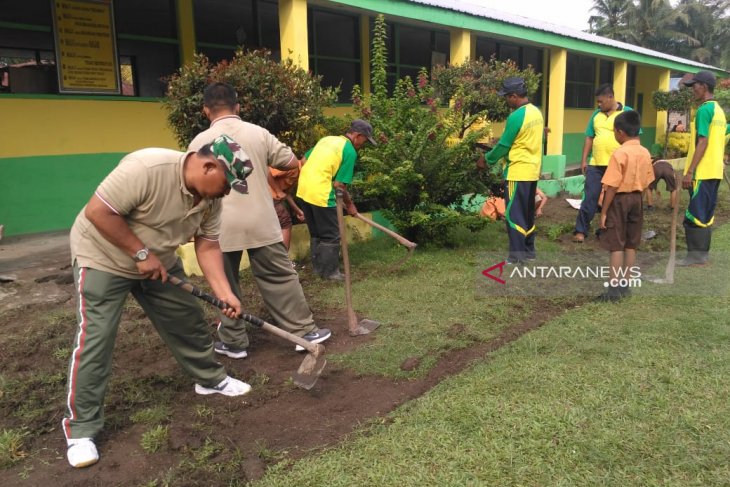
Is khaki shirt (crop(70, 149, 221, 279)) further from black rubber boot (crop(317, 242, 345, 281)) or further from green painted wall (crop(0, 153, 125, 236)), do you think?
green painted wall (crop(0, 153, 125, 236))

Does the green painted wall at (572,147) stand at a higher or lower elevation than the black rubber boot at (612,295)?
higher

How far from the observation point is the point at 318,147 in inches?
205

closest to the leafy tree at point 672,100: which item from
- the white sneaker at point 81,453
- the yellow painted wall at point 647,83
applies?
the yellow painted wall at point 647,83

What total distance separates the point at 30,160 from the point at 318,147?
4333mm

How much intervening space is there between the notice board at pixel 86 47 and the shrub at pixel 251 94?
7.60 feet

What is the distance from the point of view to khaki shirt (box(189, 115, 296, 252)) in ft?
12.0

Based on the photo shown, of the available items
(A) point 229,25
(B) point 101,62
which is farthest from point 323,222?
(A) point 229,25

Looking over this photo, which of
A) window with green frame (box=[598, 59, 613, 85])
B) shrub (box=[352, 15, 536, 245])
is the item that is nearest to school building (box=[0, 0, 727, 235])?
shrub (box=[352, 15, 536, 245])

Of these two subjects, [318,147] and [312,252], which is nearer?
[318,147]

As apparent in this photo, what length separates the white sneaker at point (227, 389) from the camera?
3.30 m

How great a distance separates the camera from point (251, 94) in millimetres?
5664

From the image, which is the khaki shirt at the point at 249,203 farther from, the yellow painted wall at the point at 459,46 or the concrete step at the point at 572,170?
the concrete step at the point at 572,170

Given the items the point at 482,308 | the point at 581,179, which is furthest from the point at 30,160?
the point at 581,179

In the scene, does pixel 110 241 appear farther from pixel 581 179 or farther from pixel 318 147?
pixel 581 179
